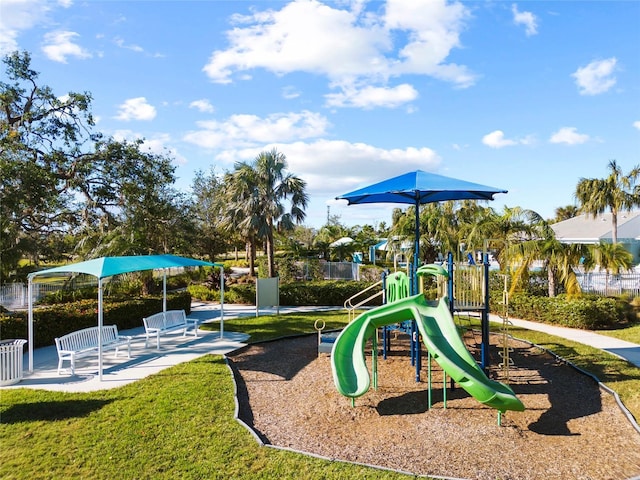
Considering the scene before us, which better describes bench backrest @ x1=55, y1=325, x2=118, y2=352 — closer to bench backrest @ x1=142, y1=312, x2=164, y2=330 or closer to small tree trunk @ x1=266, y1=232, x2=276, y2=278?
bench backrest @ x1=142, y1=312, x2=164, y2=330

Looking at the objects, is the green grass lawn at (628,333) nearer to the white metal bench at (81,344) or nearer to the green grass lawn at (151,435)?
the green grass lawn at (151,435)

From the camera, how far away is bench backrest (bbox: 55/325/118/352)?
9.04 metres

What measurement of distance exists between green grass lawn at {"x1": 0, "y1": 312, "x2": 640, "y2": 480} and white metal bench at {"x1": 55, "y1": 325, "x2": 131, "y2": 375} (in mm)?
1068

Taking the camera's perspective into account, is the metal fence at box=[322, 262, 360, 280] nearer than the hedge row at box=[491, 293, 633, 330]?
No

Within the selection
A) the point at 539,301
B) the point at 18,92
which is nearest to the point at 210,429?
the point at 539,301

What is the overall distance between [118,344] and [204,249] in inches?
946

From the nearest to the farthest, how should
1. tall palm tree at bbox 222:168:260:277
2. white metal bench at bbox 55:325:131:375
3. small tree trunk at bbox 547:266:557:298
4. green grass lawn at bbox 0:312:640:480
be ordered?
green grass lawn at bbox 0:312:640:480
white metal bench at bbox 55:325:131:375
small tree trunk at bbox 547:266:557:298
tall palm tree at bbox 222:168:260:277

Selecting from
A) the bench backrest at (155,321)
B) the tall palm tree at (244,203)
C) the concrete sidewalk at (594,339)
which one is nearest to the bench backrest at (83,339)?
the bench backrest at (155,321)

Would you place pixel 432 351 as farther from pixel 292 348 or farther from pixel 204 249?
pixel 204 249

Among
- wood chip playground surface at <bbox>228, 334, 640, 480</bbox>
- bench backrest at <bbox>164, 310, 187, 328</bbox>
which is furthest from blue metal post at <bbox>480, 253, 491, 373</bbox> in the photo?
bench backrest at <bbox>164, 310, 187, 328</bbox>

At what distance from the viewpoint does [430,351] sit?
21.7 ft

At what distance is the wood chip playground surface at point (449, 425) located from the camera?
525 cm

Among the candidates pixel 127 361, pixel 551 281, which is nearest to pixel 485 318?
pixel 127 361

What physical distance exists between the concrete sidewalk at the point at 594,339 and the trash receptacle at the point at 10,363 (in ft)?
42.1
